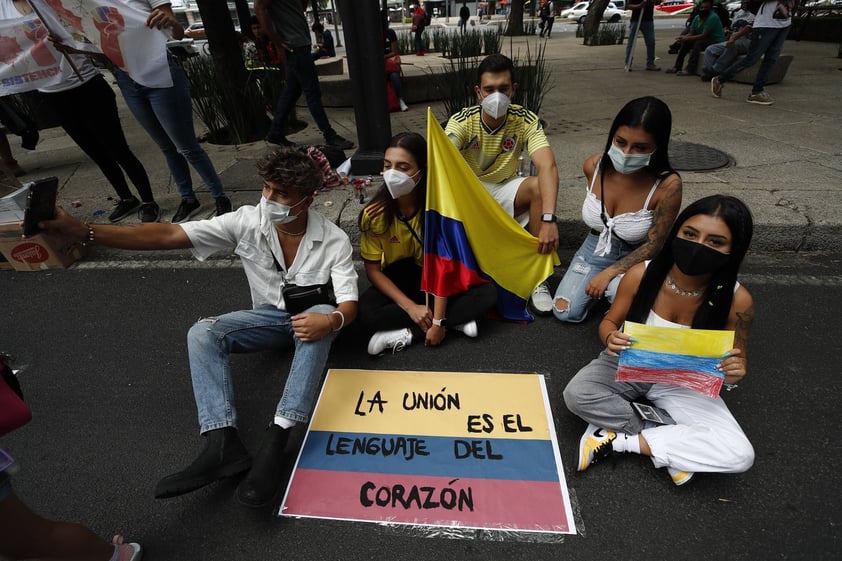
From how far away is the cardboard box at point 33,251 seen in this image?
10.3 feet

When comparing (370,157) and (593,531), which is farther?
(370,157)

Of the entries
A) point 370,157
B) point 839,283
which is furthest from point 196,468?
point 839,283

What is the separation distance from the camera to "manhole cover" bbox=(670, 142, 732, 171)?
12.5 ft

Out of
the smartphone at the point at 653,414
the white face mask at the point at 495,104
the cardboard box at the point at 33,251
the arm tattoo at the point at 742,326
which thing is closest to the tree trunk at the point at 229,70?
the cardboard box at the point at 33,251

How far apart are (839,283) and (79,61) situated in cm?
521

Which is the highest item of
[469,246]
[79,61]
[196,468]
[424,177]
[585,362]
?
[79,61]

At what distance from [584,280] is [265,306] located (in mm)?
1712

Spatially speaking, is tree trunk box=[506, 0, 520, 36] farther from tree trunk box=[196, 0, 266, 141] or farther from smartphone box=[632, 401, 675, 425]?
smartphone box=[632, 401, 675, 425]

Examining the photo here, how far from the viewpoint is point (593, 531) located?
146cm

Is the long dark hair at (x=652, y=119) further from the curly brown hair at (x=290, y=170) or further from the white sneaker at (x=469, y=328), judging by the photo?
the curly brown hair at (x=290, y=170)

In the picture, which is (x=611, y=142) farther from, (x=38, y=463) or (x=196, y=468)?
(x=38, y=463)

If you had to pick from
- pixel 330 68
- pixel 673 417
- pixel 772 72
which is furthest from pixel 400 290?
pixel 772 72

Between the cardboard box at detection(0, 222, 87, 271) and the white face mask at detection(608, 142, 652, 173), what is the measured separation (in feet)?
12.1

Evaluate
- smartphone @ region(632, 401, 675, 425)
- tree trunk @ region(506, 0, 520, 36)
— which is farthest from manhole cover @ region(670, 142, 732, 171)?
tree trunk @ region(506, 0, 520, 36)
